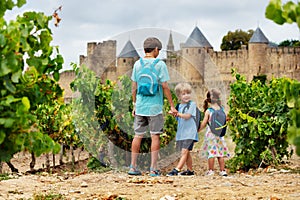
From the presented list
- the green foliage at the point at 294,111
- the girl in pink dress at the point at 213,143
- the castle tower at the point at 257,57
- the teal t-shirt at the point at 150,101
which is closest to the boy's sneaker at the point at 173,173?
the girl in pink dress at the point at 213,143

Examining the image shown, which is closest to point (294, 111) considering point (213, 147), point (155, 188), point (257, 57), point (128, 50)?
point (155, 188)

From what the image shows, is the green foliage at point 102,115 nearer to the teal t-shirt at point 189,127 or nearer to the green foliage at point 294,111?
the teal t-shirt at point 189,127

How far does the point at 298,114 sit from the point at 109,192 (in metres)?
2.64

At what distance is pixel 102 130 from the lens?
8.66 meters

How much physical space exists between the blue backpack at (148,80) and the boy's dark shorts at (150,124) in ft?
0.89

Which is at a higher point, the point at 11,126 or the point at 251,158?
the point at 11,126

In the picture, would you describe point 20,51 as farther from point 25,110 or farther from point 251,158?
point 251,158

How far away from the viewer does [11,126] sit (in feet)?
9.00

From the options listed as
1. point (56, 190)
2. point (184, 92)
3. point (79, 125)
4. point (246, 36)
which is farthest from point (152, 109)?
point (246, 36)

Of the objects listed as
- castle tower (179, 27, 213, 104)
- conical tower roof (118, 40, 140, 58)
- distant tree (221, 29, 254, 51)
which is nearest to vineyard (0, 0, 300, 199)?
conical tower roof (118, 40, 140, 58)

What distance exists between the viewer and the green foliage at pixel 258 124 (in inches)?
295

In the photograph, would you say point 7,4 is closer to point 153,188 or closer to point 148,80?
point 153,188

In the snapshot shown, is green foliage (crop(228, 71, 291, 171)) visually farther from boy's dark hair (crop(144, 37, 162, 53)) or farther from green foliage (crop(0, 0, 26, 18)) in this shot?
green foliage (crop(0, 0, 26, 18))

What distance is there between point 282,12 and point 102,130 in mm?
6314
